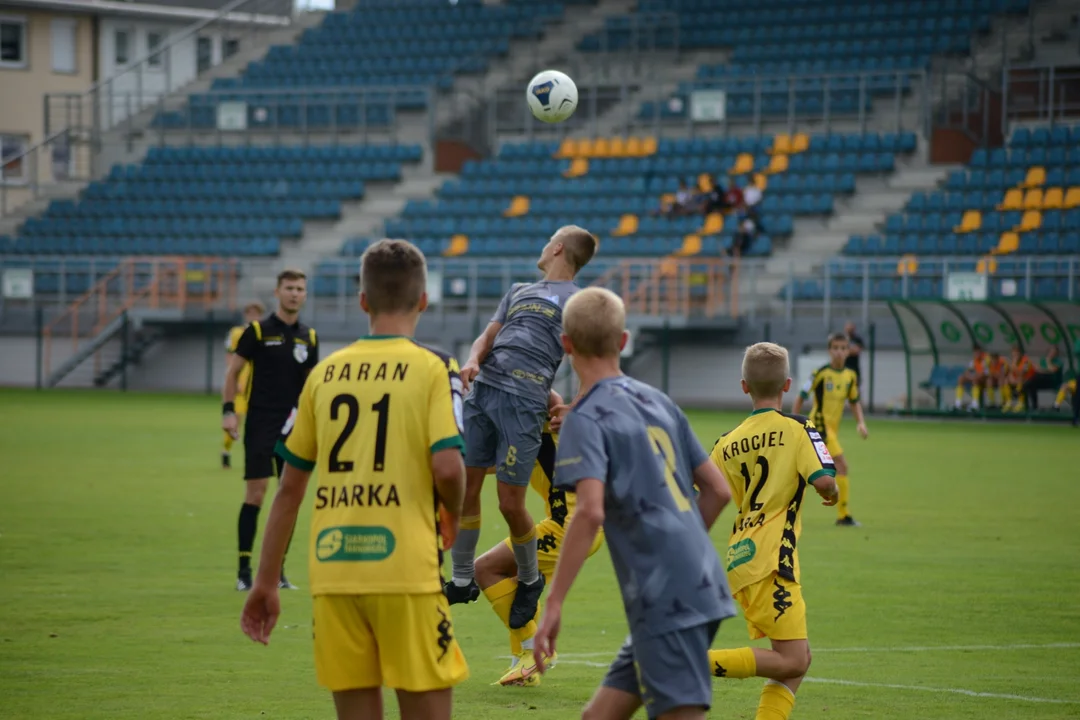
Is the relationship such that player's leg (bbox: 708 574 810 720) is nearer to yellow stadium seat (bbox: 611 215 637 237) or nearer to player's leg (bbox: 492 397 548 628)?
player's leg (bbox: 492 397 548 628)

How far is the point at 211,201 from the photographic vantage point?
43.8 meters

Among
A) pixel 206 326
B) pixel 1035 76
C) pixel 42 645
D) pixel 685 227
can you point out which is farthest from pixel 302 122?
pixel 42 645

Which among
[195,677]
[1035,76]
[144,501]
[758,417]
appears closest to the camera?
[758,417]

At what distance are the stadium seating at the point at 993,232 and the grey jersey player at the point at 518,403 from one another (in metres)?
24.9

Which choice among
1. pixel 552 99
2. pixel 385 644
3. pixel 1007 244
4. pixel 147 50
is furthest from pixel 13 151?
pixel 385 644

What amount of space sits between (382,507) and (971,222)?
3233 cm

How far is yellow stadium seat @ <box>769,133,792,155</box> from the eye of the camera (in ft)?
130

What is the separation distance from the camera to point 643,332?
35969 millimetres

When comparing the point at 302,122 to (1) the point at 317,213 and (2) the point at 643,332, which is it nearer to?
(1) the point at 317,213

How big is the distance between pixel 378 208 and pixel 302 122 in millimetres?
5439

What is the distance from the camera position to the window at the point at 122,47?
61.4 m

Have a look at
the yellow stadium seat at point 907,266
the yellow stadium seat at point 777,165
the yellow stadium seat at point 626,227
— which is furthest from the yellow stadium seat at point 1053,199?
the yellow stadium seat at point 626,227

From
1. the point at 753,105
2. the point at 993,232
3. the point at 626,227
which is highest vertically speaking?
the point at 753,105

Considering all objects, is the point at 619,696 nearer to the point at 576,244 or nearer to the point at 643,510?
the point at 643,510
